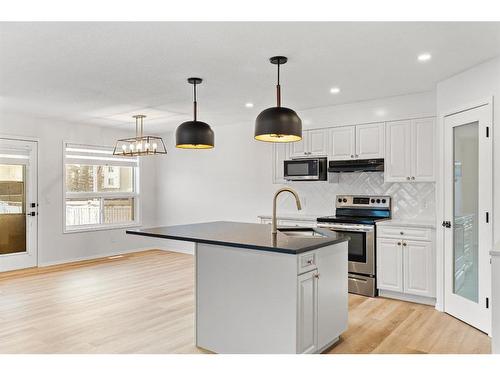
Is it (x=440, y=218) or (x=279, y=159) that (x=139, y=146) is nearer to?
(x=279, y=159)

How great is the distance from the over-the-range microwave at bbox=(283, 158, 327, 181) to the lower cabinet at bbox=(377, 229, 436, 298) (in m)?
1.21

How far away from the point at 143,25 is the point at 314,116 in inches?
131

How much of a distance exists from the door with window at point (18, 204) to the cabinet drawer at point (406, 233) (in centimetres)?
535

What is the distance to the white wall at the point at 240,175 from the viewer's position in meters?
5.02

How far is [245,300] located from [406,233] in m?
2.49

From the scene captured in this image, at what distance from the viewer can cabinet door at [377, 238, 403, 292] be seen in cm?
460

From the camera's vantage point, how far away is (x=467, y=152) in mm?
3883

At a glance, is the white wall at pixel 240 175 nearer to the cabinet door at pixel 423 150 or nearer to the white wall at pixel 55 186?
the cabinet door at pixel 423 150

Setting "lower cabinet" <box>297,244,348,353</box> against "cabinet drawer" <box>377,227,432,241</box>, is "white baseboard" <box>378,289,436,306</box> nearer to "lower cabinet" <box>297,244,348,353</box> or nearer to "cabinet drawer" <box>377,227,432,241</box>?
"cabinet drawer" <box>377,227,432,241</box>

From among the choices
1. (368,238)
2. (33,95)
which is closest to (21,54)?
(33,95)

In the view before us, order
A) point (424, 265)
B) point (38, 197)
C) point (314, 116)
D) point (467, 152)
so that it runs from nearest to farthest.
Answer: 1. point (467, 152)
2. point (424, 265)
3. point (314, 116)
4. point (38, 197)

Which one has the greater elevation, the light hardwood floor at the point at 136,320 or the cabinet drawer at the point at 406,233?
the cabinet drawer at the point at 406,233

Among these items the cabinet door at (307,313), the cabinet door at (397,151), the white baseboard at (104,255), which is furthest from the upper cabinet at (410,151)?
the white baseboard at (104,255)

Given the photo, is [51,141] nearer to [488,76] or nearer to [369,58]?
[369,58]
